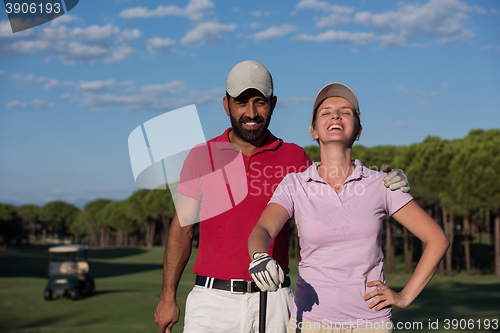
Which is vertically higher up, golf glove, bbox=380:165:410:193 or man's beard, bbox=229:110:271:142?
man's beard, bbox=229:110:271:142

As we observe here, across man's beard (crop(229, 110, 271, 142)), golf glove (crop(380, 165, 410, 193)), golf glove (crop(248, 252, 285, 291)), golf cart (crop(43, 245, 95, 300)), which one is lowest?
golf cart (crop(43, 245, 95, 300))

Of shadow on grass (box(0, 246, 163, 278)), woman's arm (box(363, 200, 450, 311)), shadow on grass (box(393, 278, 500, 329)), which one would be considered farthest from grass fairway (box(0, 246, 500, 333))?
shadow on grass (box(0, 246, 163, 278))

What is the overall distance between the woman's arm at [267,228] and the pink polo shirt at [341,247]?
56 millimetres

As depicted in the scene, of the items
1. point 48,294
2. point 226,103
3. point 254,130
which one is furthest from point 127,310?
point 254,130

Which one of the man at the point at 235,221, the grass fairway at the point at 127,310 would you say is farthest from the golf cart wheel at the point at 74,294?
the man at the point at 235,221

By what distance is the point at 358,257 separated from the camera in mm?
2861

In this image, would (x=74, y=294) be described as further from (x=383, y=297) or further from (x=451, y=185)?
(x=451, y=185)

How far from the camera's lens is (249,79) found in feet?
13.2

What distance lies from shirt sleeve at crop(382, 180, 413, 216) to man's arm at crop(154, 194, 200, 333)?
187 centimetres

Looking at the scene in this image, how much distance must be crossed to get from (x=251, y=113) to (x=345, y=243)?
1.56 metres

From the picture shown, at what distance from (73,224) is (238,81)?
14797 centimetres

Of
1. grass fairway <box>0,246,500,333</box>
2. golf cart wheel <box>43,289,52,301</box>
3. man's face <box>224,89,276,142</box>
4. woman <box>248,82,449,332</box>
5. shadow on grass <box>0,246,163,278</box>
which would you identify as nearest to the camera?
woman <box>248,82,449,332</box>

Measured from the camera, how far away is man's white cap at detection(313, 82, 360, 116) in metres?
3.12

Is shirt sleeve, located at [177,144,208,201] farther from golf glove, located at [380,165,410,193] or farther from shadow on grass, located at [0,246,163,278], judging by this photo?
shadow on grass, located at [0,246,163,278]
